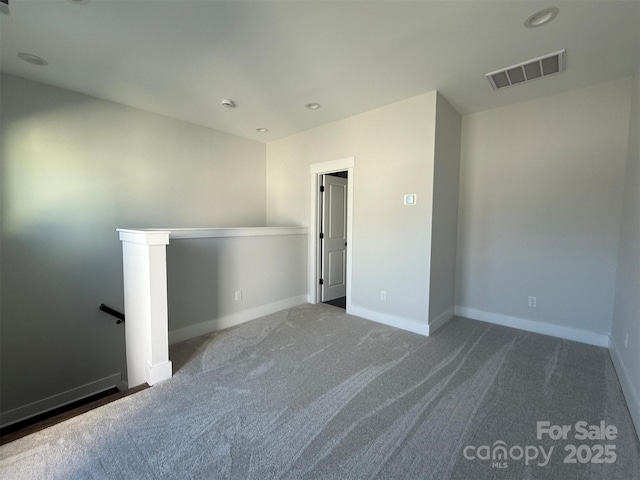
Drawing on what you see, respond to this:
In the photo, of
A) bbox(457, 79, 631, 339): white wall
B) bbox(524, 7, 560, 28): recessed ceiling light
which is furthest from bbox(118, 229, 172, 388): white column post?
bbox(457, 79, 631, 339): white wall

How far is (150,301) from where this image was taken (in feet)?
7.01

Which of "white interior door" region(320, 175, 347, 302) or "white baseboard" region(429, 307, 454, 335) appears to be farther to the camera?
"white interior door" region(320, 175, 347, 302)

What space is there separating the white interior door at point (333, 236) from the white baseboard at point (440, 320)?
5.73 feet

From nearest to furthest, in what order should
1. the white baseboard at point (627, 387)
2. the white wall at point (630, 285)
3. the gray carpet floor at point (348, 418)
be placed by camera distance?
the gray carpet floor at point (348, 418) → the white baseboard at point (627, 387) → the white wall at point (630, 285)

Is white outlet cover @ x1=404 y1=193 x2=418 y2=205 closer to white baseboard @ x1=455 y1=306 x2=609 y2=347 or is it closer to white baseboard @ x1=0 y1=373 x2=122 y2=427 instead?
white baseboard @ x1=455 y1=306 x2=609 y2=347

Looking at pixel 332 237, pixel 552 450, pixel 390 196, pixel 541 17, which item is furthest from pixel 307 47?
pixel 552 450

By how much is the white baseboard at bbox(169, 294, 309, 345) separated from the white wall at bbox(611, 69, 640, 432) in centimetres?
340

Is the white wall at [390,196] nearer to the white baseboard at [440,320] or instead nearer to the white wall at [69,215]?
the white baseboard at [440,320]

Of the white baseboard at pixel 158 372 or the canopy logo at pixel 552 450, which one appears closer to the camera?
the canopy logo at pixel 552 450

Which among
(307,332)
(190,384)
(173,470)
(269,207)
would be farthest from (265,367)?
(269,207)

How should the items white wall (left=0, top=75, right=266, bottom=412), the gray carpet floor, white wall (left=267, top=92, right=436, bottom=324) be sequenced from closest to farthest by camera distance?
the gray carpet floor < white wall (left=0, top=75, right=266, bottom=412) < white wall (left=267, top=92, right=436, bottom=324)

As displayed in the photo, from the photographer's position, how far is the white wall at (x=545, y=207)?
2.80m

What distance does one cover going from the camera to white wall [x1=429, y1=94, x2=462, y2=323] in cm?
308

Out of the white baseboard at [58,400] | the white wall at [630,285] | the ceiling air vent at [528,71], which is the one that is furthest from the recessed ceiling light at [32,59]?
the white wall at [630,285]
